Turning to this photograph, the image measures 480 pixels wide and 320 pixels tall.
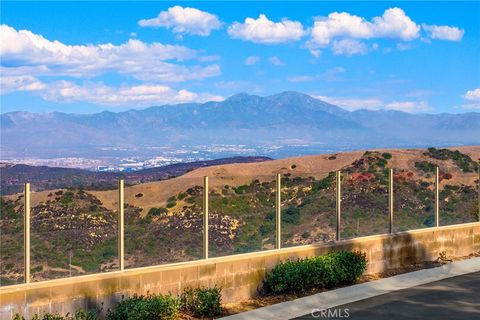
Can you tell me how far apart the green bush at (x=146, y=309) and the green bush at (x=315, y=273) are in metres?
2.92

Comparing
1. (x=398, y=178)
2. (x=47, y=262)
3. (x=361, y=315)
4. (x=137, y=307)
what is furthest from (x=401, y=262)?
(x=47, y=262)

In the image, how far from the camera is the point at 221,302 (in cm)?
1381

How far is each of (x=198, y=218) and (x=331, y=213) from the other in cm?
400

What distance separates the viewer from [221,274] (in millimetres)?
14023

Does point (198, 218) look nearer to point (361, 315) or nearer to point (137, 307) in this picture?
point (137, 307)

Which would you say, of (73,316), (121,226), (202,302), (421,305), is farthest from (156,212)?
(421,305)

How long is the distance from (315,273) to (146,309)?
423 centimetres

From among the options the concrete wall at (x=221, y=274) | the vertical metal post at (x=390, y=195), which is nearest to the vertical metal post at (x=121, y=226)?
the concrete wall at (x=221, y=274)

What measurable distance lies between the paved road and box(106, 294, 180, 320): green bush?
89.5 inches

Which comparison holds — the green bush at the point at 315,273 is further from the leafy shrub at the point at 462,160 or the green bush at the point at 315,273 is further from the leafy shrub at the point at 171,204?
the leafy shrub at the point at 462,160

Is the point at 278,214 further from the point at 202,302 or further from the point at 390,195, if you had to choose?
the point at 390,195

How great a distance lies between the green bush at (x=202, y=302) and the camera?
1286 centimetres

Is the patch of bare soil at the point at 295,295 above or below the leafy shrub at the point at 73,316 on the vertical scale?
below
